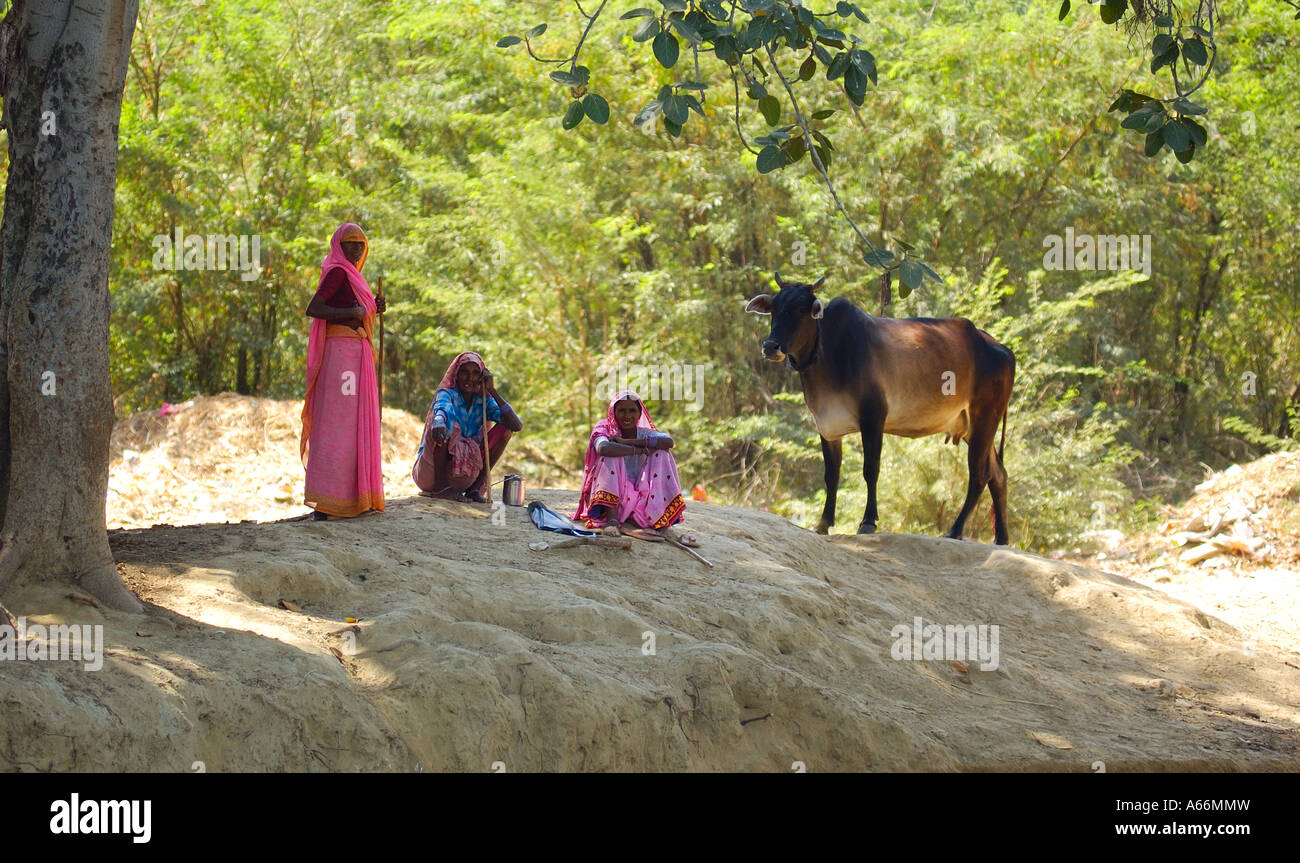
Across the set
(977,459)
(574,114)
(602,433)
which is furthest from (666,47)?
(977,459)

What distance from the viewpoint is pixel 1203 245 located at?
55.1 feet

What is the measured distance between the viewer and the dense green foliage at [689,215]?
14.5 meters

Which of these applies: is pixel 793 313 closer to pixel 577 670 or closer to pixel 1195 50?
pixel 1195 50

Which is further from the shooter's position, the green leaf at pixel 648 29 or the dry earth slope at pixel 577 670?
the green leaf at pixel 648 29

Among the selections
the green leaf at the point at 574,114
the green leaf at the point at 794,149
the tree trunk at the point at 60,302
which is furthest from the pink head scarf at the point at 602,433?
the tree trunk at the point at 60,302

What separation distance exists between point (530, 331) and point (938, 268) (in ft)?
18.1

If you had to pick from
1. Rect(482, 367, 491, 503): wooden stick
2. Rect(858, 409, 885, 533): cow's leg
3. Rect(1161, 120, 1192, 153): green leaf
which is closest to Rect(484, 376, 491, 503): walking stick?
Rect(482, 367, 491, 503): wooden stick

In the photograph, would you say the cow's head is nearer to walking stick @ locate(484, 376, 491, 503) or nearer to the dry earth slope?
the dry earth slope

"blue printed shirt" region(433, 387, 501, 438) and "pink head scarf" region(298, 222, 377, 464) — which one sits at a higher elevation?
"pink head scarf" region(298, 222, 377, 464)

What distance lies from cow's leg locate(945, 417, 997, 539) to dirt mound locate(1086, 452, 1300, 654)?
2.12 metres

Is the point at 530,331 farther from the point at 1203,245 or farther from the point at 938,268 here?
the point at 1203,245

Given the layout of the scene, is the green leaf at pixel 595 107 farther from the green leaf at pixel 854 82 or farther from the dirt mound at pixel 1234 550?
the dirt mound at pixel 1234 550

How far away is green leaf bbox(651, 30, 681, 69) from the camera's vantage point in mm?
4867

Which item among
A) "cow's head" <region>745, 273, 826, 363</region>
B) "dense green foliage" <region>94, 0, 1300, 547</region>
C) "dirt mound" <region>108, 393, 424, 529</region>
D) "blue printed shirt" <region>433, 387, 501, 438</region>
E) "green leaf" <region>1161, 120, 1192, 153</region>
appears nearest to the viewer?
"green leaf" <region>1161, 120, 1192, 153</region>
